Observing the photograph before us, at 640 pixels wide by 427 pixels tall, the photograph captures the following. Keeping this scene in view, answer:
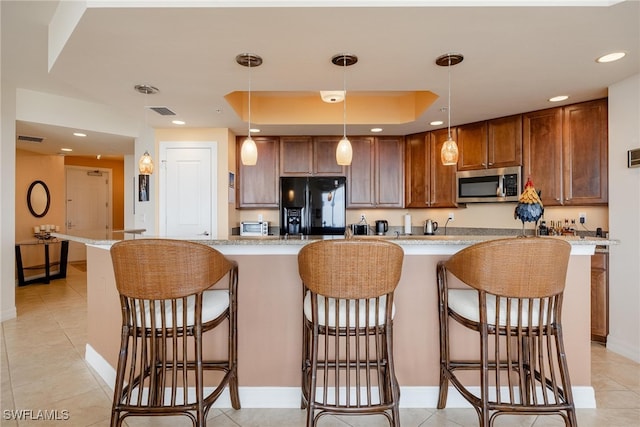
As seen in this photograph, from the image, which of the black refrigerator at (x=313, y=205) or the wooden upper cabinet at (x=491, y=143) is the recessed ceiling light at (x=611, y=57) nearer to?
the wooden upper cabinet at (x=491, y=143)

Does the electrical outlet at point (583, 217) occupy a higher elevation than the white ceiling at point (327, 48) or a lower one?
lower

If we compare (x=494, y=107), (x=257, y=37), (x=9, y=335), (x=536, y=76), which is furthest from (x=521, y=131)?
(x=9, y=335)

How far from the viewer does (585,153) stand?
3.01 metres

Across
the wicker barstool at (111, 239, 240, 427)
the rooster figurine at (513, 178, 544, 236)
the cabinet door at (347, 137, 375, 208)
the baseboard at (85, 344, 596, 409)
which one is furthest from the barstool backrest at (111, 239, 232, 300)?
the cabinet door at (347, 137, 375, 208)

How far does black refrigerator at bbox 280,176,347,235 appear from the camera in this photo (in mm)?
4336

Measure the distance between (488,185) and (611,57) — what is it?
1641 millimetres

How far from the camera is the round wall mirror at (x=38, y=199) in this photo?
5430 millimetres

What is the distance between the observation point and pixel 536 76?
249 cm

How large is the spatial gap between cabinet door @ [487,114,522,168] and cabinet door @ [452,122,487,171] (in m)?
0.06

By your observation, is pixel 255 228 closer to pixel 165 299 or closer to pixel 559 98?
pixel 165 299

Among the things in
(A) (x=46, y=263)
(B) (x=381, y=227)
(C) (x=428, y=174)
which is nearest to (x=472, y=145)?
(C) (x=428, y=174)

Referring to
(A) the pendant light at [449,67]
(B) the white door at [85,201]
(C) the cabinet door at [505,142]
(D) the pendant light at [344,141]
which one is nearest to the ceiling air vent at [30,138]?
(B) the white door at [85,201]

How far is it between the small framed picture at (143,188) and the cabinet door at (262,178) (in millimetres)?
1112

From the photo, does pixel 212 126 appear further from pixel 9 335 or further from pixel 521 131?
pixel 521 131
